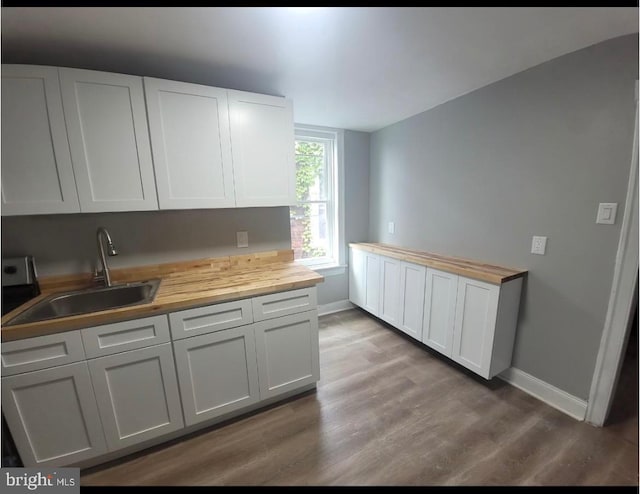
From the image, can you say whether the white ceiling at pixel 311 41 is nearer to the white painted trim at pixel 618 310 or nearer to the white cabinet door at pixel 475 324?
the white painted trim at pixel 618 310

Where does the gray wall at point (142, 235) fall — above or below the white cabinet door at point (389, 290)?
above

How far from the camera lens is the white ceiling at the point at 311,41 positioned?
117 centimetres

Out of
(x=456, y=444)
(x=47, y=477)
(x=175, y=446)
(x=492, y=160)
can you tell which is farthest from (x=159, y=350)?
(x=492, y=160)

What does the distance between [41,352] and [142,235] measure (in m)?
0.87

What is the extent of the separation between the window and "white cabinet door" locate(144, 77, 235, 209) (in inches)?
50.5

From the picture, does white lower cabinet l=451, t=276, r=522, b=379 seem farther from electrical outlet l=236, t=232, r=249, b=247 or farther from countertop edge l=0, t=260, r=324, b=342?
electrical outlet l=236, t=232, r=249, b=247

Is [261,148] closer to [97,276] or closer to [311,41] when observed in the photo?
[311,41]

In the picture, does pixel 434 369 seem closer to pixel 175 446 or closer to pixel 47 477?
pixel 175 446

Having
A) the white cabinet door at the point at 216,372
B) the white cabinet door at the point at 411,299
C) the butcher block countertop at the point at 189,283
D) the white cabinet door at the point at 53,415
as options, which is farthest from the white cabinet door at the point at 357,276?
the white cabinet door at the point at 53,415

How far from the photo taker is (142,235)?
6.10 feet

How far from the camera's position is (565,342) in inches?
66.3

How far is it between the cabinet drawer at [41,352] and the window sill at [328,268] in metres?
2.10

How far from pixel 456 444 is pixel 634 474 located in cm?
82

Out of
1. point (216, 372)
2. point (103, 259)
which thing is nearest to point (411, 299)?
point (216, 372)
